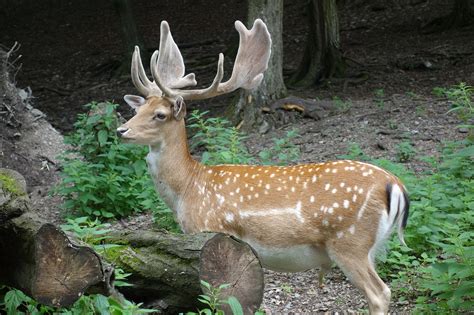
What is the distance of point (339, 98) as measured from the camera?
1241 cm

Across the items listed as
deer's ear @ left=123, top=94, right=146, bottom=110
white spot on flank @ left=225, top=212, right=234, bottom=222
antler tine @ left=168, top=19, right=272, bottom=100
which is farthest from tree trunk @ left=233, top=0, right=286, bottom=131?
white spot on flank @ left=225, top=212, right=234, bottom=222

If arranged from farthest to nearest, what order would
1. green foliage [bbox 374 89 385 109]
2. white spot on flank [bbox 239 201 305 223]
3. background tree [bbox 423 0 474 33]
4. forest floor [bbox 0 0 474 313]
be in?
background tree [bbox 423 0 474 33] → green foliage [bbox 374 89 385 109] → forest floor [bbox 0 0 474 313] → white spot on flank [bbox 239 201 305 223]

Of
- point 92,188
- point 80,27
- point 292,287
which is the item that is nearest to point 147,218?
point 92,188

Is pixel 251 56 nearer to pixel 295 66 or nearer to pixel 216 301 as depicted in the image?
pixel 216 301

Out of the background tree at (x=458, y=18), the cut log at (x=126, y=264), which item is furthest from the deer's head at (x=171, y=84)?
the background tree at (x=458, y=18)

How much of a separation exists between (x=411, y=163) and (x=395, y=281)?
114 inches

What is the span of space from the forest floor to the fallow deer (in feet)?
2.28

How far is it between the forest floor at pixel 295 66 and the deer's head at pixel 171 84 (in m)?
1.57

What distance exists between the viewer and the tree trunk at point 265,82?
11.0 meters

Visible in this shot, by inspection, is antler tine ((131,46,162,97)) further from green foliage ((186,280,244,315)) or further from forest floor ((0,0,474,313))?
green foliage ((186,280,244,315))

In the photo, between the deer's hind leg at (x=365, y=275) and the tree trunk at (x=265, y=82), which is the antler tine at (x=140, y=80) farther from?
the tree trunk at (x=265, y=82)

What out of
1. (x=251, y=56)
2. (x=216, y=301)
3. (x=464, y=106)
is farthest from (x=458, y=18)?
(x=216, y=301)

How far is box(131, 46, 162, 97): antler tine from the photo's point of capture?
629 centimetres

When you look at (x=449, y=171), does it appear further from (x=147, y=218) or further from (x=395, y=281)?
(x=147, y=218)
